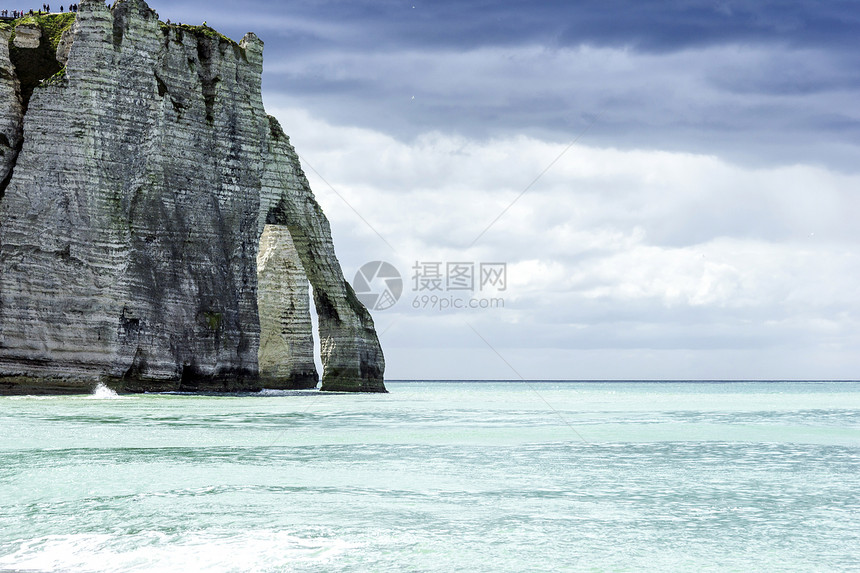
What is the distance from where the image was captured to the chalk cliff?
39.3m

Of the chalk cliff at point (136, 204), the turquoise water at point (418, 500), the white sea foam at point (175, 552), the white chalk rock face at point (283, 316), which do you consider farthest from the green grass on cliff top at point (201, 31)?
the white sea foam at point (175, 552)

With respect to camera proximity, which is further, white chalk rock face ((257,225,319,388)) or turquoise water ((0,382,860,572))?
white chalk rock face ((257,225,319,388))

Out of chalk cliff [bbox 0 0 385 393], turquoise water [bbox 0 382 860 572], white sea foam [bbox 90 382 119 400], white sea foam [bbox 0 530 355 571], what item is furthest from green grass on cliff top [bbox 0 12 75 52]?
white sea foam [bbox 0 530 355 571]

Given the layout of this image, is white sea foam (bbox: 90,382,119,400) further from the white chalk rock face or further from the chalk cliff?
the white chalk rock face

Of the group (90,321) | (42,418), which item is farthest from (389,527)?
(90,321)

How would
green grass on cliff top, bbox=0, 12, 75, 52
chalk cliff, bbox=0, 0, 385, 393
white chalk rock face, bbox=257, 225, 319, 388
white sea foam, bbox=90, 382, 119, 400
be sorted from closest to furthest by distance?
white sea foam, bbox=90, 382, 119, 400, chalk cliff, bbox=0, 0, 385, 393, green grass on cliff top, bbox=0, 12, 75, 52, white chalk rock face, bbox=257, 225, 319, 388

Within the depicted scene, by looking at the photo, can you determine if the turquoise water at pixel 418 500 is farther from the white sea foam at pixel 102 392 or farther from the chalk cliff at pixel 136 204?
the chalk cliff at pixel 136 204

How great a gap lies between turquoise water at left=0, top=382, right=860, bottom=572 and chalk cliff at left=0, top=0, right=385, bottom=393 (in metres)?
18.0

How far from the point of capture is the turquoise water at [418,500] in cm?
884

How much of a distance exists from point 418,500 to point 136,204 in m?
33.3

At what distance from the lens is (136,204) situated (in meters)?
41.9

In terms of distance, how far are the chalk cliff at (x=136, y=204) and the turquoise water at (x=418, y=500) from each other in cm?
1799

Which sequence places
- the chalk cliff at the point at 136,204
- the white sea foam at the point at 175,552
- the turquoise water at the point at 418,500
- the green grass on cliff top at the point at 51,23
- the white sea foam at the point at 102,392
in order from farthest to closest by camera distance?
the green grass on cliff top at the point at 51,23 < the chalk cliff at the point at 136,204 < the white sea foam at the point at 102,392 < the turquoise water at the point at 418,500 < the white sea foam at the point at 175,552

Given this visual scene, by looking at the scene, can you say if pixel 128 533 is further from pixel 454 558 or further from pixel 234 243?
pixel 234 243
